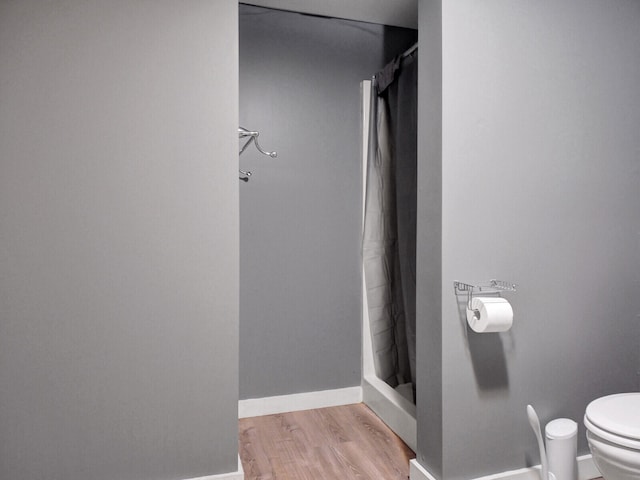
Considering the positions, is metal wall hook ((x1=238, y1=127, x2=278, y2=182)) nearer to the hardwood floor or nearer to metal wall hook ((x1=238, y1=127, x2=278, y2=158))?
metal wall hook ((x1=238, y1=127, x2=278, y2=158))

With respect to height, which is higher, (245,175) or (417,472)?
(245,175)

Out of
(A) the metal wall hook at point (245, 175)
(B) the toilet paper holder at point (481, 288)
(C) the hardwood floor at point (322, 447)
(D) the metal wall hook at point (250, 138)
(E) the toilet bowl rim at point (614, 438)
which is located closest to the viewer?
(E) the toilet bowl rim at point (614, 438)

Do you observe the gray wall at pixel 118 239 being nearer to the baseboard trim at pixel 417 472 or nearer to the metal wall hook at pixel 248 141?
the metal wall hook at pixel 248 141

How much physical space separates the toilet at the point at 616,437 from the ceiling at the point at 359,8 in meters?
2.14

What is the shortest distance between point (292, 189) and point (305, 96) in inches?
21.4

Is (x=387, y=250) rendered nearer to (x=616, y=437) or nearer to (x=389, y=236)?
(x=389, y=236)

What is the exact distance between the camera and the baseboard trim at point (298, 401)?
2.68m

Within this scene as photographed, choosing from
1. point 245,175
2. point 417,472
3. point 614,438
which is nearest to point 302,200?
point 245,175

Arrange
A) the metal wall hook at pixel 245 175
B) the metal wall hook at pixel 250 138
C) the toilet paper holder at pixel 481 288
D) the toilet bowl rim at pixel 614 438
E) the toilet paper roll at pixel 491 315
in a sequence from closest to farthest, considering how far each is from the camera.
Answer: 1. the toilet bowl rim at pixel 614 438
2. the toilet paper roll at pixel 491 315
3. the toilet paper holder at pixel 481 288
4. the metal wall hook at pixel 250 138
5. the metal wall hook at pixel 245 175

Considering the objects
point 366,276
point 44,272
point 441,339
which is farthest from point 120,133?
point 366,276

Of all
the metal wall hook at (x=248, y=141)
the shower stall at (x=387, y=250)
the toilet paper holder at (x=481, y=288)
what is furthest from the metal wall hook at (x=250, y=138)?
the toilet paper holder at (x=481, y=288)

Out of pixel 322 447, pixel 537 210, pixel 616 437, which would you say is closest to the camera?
pixel 616 437

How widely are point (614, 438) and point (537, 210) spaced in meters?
0.89

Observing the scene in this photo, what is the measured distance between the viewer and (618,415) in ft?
5.38
